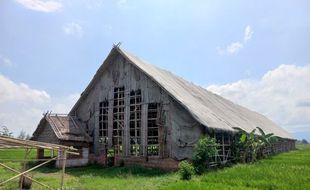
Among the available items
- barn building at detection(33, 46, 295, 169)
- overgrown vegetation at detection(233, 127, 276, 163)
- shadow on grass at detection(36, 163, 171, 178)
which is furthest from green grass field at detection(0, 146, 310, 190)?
overgrown vegetation at detection(233, 127, 276, 163)

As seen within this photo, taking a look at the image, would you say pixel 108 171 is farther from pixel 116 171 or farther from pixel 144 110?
pixel 144 110

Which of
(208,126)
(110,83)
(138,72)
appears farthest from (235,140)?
(110,83)

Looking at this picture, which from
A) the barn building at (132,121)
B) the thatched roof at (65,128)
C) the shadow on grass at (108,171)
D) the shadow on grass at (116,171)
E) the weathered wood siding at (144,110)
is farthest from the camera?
the thatched roof at (65,128)

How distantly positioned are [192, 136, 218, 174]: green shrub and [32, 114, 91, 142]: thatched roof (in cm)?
902

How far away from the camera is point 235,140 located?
962 inches

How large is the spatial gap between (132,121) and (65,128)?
464 centimetres

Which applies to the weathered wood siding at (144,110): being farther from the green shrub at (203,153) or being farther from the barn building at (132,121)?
the green shrub at (203,153)

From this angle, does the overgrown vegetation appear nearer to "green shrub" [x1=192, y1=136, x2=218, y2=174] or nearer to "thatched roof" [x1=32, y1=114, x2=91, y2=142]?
"green shrub" [x1=192, y1=136, x2=218, y2=174]

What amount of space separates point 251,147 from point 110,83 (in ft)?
36.4

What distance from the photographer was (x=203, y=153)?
18.9 metres

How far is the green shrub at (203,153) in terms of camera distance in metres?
18.8

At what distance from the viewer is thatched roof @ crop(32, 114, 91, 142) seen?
23.4 metres

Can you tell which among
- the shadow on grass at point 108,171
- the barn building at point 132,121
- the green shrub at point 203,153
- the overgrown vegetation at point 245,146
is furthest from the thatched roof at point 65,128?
the overgrown vegetation at point 245,146

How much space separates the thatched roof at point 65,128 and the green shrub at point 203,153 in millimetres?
9019
